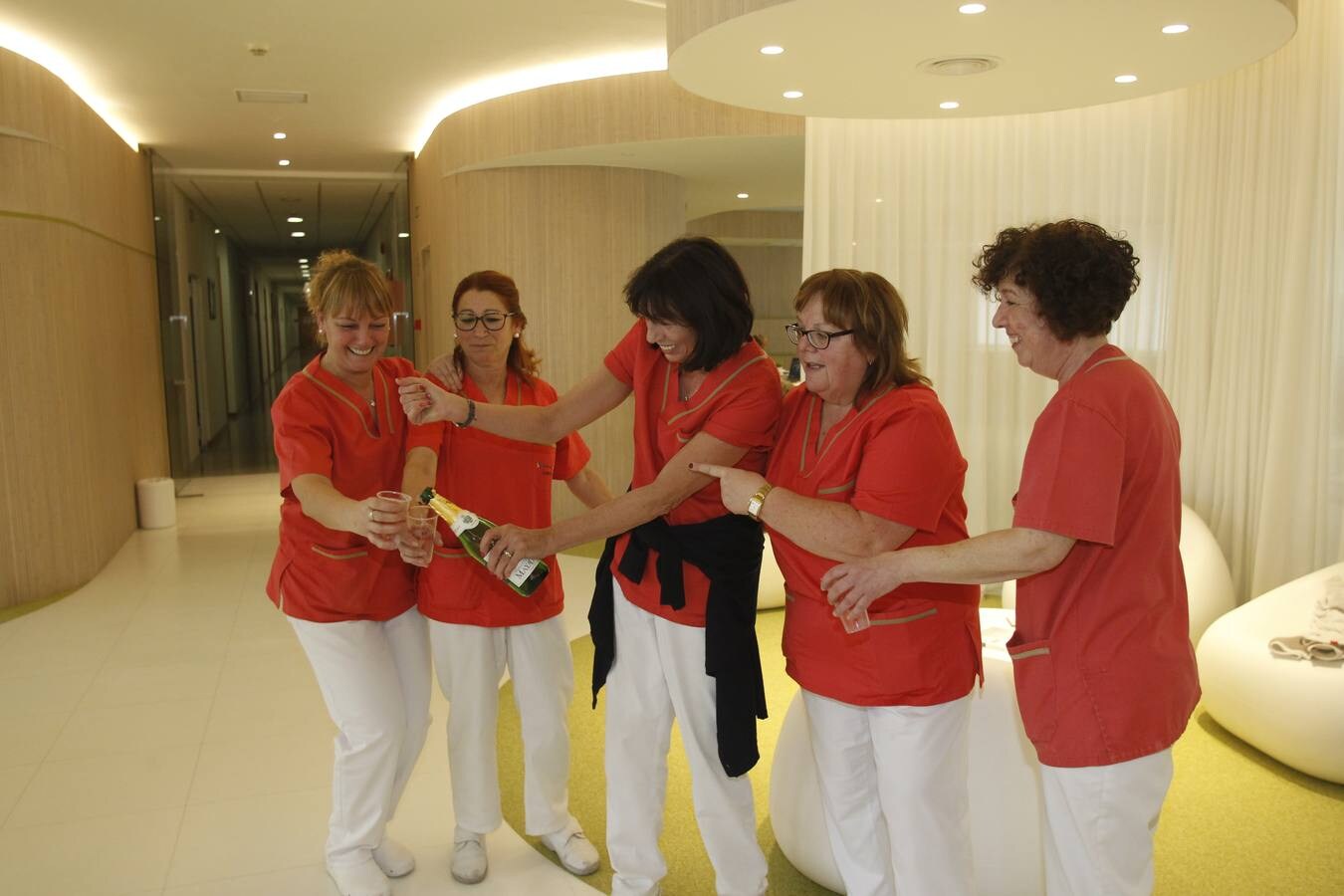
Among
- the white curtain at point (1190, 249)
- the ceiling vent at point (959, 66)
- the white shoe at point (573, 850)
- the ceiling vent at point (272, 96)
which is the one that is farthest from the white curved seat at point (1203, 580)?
the ceiling vent at point (272, 96)

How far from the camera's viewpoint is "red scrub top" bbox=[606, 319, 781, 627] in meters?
2.46

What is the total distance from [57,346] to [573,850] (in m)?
5.45

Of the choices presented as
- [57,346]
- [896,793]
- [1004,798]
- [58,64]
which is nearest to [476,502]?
[896,793]

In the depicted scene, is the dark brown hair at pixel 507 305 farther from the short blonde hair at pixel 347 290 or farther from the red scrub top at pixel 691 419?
the red scrub top at pixel 691 419

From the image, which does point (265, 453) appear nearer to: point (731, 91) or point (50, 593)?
point (50, 593)

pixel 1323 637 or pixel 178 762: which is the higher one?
pixel 1323 637

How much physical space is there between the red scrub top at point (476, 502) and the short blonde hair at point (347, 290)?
13.3 inches

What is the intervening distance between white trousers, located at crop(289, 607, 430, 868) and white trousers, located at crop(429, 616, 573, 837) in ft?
0.28

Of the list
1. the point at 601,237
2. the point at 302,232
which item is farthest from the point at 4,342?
the point at 302,232

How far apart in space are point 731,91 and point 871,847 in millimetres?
3154

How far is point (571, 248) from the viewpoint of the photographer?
8.67m

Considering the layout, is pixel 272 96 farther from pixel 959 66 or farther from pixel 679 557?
pixel 679 557

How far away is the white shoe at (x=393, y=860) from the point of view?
Answer: 3268 mm

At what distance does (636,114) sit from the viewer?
295 inches
